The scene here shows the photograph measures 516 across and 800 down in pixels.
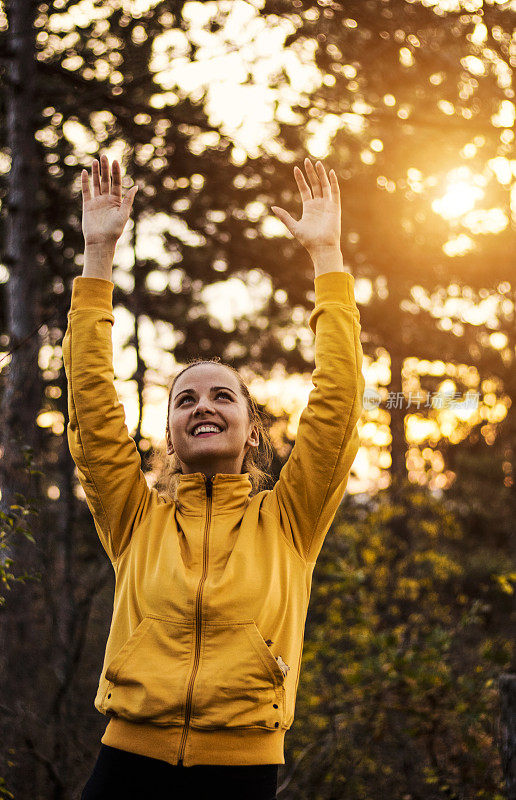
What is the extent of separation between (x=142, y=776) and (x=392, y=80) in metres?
3.86

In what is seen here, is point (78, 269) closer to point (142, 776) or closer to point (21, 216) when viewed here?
point (21, 216)

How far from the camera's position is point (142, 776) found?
1.78 m

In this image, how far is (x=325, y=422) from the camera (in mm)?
1964

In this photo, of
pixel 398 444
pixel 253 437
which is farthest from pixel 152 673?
pixel 398 444

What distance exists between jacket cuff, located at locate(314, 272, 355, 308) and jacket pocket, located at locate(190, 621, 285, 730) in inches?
34.7

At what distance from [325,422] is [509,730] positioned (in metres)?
2.21

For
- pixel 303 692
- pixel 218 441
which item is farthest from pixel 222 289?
pixel 218 441

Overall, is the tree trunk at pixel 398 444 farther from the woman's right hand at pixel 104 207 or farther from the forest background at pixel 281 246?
the woman's right hand at pixel 104 207

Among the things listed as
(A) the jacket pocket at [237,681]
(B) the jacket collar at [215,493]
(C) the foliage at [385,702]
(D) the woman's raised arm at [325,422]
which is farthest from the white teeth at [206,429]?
(C) the foliage at [385,702]

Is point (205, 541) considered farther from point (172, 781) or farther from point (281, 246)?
point (281, 246)

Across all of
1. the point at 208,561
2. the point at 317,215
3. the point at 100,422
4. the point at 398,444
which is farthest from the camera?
the point at 398,444

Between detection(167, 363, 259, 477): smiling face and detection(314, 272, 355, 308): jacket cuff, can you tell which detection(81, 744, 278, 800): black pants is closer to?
detection(167, 363, 259, 477): smiling face

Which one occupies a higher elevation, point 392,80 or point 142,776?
point 392,80

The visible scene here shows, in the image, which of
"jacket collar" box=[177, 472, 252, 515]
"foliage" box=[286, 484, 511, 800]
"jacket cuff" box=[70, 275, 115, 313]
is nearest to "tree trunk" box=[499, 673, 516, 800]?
"foliage" box=[286, 484, 511, 800]
